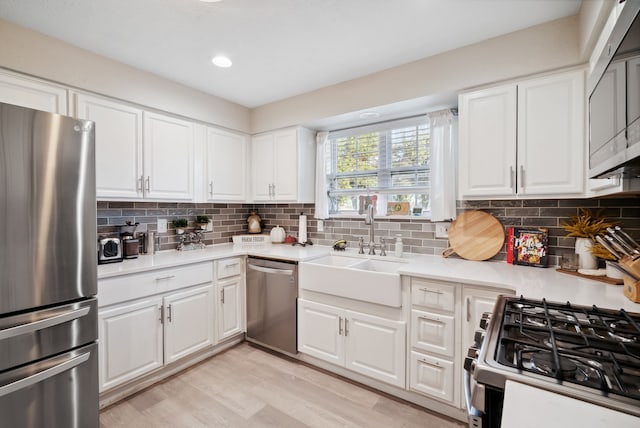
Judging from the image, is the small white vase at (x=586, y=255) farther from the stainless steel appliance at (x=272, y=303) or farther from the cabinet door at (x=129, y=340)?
the cabinet door at (x=129, y=340)

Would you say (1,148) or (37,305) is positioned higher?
(1,148)

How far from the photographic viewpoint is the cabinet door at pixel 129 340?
1.89m

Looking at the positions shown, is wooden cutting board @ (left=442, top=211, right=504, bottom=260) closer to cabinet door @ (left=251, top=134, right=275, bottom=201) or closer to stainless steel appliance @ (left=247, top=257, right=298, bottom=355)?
stainless steel appliance @ (left=247, top=257, right=298, bottom=355)

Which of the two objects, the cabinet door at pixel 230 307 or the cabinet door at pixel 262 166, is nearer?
the cabinet door at pixel 230 307

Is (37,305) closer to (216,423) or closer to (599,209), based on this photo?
(216,423)

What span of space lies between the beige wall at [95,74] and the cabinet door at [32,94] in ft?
0.18

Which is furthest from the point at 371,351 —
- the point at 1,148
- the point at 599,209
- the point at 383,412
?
the point at 1,148

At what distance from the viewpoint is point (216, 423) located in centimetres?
183

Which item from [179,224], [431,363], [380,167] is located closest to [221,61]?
[179,224]

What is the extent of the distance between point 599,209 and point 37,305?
325 cm

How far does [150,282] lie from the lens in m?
2.12

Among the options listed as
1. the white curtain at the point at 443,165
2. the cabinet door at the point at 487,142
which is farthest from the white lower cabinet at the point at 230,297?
the cabinet door at the point at 487,142

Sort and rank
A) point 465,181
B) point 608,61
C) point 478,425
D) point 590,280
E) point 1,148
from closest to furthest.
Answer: point 478,425, point 608,61, point 1,148, point 590,280, point 465,181

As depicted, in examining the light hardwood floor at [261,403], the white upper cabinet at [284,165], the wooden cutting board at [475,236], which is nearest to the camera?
the light hardwood floor at [261,403]
